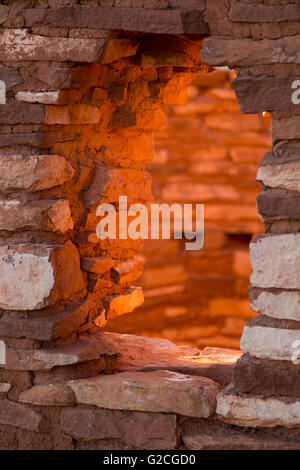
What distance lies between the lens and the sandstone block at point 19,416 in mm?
2844

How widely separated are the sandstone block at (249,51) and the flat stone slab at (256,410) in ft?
4.06

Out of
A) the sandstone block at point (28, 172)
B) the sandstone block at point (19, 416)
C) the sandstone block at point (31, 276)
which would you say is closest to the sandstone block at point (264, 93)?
the sandstone block at point (28, 172)

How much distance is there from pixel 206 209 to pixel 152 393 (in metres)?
3.15

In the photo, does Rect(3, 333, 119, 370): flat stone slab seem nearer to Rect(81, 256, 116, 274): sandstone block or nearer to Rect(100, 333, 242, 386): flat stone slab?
Rect(100, 333, 242, 386): flat stone slab

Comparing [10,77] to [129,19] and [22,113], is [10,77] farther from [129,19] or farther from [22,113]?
[129,19]

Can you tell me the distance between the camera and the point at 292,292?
8.33 ft

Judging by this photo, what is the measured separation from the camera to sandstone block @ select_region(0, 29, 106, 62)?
2.64 meters

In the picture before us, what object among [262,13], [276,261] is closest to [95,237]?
[276,261]

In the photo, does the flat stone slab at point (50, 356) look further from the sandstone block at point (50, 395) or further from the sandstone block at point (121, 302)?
the sandstone block at point (121, 302)

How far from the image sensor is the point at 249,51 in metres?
2.53

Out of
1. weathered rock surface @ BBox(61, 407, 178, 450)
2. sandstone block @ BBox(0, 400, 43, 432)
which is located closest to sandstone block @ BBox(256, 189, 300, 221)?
weathered rock surface @ BBox(61, 407, 178, 450)

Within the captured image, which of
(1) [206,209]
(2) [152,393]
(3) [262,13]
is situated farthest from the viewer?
(1) [206,209]

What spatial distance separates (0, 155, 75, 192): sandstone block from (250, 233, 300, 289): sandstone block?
84 centimetres

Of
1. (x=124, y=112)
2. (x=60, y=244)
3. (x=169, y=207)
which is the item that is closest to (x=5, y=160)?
(x=60, y=244)
